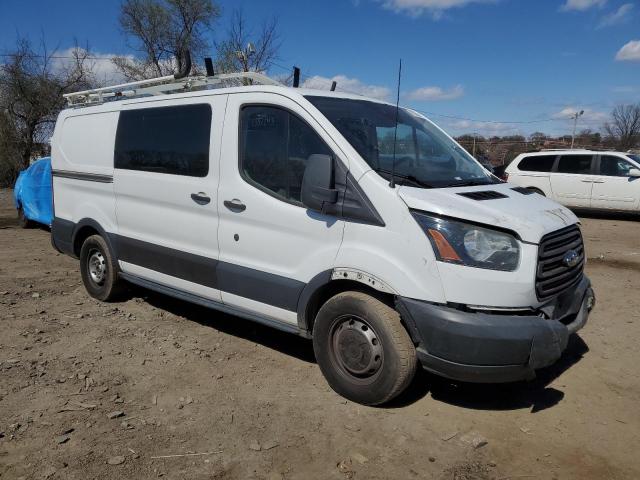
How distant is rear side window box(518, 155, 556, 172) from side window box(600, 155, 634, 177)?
4.06ft

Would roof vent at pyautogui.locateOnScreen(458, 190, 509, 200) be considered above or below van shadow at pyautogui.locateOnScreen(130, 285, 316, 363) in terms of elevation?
above

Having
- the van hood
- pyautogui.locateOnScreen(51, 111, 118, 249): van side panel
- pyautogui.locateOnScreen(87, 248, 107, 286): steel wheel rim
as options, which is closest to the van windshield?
the van hood

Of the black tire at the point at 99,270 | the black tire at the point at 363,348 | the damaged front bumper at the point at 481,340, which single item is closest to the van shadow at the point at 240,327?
the black tire at the point at 99,270

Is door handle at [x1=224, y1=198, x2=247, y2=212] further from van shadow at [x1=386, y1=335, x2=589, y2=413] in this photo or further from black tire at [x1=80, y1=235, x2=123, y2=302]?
black tire at [x1=80, y1=235, x2=123, y2=302]

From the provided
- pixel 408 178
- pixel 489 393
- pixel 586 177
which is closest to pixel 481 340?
pixel 489 393

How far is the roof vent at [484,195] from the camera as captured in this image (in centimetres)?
342

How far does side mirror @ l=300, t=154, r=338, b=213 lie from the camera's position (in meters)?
3.44

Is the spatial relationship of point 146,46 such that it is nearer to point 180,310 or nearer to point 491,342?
point 180,310

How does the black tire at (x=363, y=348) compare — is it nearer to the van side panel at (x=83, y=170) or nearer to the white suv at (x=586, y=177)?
the van side panel at (x=83, y=170)

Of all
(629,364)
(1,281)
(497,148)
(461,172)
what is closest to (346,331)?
(461,172)

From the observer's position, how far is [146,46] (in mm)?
23047

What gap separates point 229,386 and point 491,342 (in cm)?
196

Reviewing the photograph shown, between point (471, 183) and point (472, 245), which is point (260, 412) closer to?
point (472, 245)

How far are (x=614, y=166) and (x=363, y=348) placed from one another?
12.6 m
